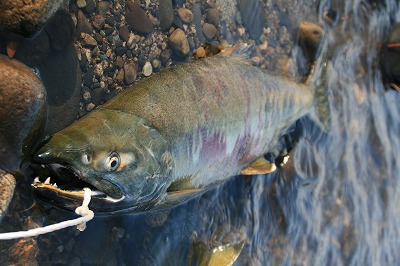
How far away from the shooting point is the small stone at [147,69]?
4.20 meters

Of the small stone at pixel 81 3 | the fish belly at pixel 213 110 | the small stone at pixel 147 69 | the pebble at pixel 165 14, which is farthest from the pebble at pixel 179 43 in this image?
the small stone at pixel 81 3

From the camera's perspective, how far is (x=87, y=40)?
151 inches

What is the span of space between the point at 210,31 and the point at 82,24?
1497mm

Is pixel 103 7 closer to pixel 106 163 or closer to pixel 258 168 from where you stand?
pixel 106 163

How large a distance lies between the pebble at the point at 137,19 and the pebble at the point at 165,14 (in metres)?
0.16

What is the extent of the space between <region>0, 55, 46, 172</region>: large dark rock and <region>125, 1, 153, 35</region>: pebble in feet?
3.77

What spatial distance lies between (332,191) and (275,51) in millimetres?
2038

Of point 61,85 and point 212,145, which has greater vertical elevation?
point 61,85

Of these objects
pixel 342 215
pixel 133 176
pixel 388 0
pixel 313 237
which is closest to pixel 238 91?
pixel 133 176

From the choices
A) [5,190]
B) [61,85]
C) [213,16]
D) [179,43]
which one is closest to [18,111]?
[5,190]

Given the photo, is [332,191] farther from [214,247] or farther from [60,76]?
[60,76]

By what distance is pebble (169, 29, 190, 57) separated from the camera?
4.39 metres

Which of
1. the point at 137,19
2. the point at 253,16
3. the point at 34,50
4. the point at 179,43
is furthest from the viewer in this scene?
the point at 253,16

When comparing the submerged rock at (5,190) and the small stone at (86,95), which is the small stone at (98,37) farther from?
the submerged rock at (5,190)
